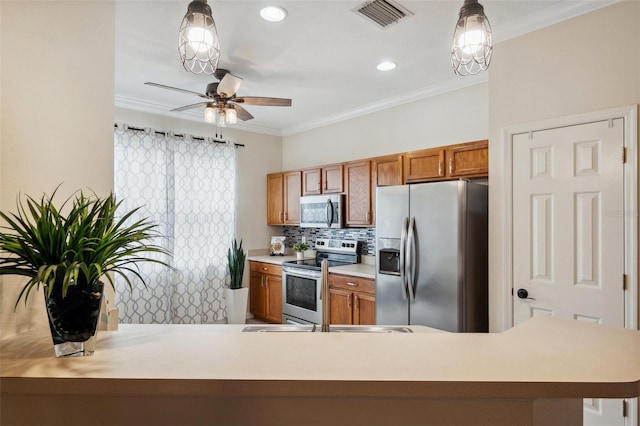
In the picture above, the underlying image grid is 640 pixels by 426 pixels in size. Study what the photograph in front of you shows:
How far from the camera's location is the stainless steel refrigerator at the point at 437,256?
104 inches

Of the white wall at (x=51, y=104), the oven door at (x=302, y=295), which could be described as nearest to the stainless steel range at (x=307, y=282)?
the oven door at (x=302, y=295)

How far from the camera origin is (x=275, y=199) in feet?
16.9

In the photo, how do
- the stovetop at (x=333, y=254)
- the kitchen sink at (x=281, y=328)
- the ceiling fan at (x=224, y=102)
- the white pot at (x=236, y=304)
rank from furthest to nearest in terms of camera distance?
the white pot at (x=236, y=304) < the stovetop at (x=333, y=254) < the ceiling fan at (x=224, y=102) < the kitchen sink at (x=281, y=328)

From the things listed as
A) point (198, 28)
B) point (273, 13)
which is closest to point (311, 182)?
point (273, 13)

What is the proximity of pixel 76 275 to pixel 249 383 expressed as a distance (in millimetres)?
513

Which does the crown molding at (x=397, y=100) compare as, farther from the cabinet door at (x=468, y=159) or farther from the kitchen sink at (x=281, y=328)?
the kitchen sink at (x=281, y=328)

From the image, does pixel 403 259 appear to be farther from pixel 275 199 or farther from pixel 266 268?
pixel 275 199

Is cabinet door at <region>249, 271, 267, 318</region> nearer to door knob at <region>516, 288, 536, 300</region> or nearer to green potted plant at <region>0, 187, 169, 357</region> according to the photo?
door knob at <region>516, 288, 536, 300</region>

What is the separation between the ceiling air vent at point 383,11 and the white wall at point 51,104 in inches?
56.2

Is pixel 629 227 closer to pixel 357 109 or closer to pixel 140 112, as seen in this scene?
pixel 357 109

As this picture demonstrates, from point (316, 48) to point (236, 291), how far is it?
9.88 feet

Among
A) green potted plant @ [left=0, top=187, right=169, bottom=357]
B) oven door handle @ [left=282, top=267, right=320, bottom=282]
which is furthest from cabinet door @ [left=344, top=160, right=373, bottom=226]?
green potted plant @ [left=0, top=187, right=169, bottom=357]

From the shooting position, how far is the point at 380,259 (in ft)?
10.3

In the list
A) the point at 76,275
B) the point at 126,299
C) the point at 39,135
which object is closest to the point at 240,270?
the point at 126,299
